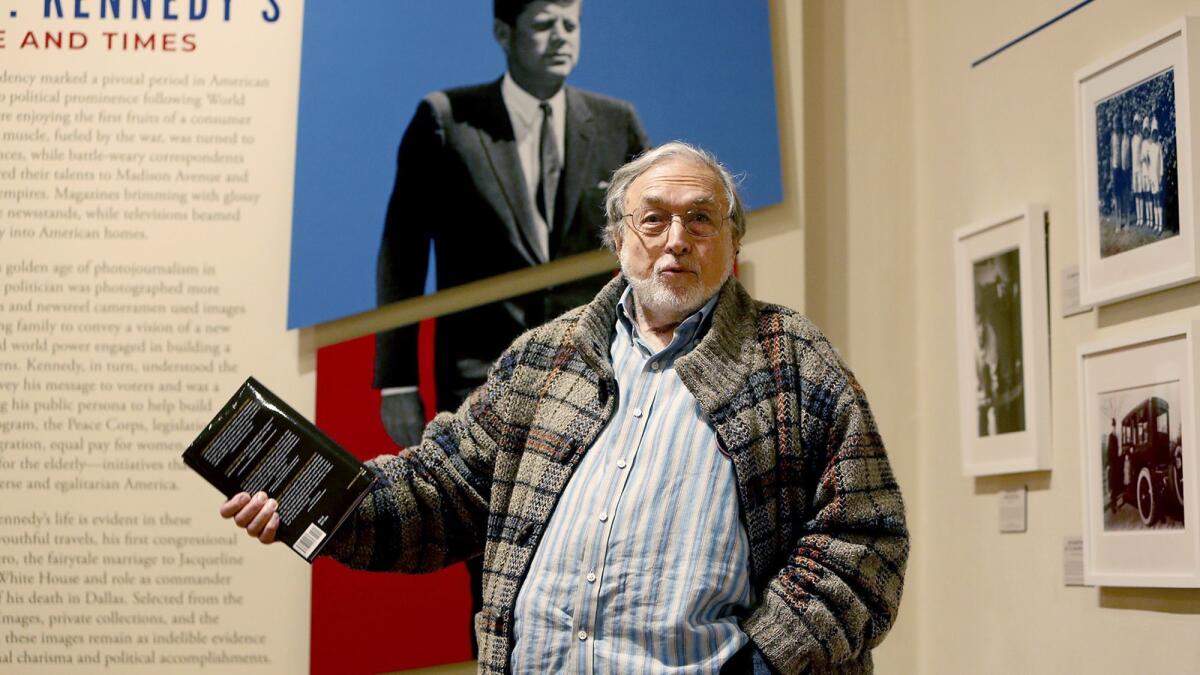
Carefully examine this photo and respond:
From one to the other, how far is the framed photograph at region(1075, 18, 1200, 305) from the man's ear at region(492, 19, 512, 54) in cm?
154

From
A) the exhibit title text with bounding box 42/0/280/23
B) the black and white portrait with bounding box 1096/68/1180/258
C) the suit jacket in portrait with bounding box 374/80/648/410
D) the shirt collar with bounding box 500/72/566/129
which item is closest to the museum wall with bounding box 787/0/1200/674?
the black and white portrait with bounding box 1096/68/1180/258

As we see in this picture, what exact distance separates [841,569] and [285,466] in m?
0.93

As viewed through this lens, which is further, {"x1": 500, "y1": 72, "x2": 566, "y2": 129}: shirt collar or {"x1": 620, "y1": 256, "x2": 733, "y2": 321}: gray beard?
{"x1": 500, "y1": 72, "x2": 566, "y2": 129}: shirt collar

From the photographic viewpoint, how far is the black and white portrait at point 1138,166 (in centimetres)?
277

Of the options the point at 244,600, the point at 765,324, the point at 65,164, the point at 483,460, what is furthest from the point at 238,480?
the point at 65,164

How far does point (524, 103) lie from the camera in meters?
3.71

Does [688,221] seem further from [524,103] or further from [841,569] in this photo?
[524,103]

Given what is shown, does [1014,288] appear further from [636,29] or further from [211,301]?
[211,301]

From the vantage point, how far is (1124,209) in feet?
9.47

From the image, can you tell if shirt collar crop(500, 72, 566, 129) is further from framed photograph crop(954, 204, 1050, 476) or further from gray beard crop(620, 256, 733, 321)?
gray beard crop(620, 256, 733, 321)

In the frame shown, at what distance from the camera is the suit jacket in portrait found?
141 inches

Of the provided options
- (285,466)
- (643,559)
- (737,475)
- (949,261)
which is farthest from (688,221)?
(949,261)

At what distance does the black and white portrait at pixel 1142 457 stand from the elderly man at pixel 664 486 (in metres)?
0.98

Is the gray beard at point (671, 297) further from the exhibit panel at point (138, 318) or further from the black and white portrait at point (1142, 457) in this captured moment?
the exhibit panel at point (138, 318)
